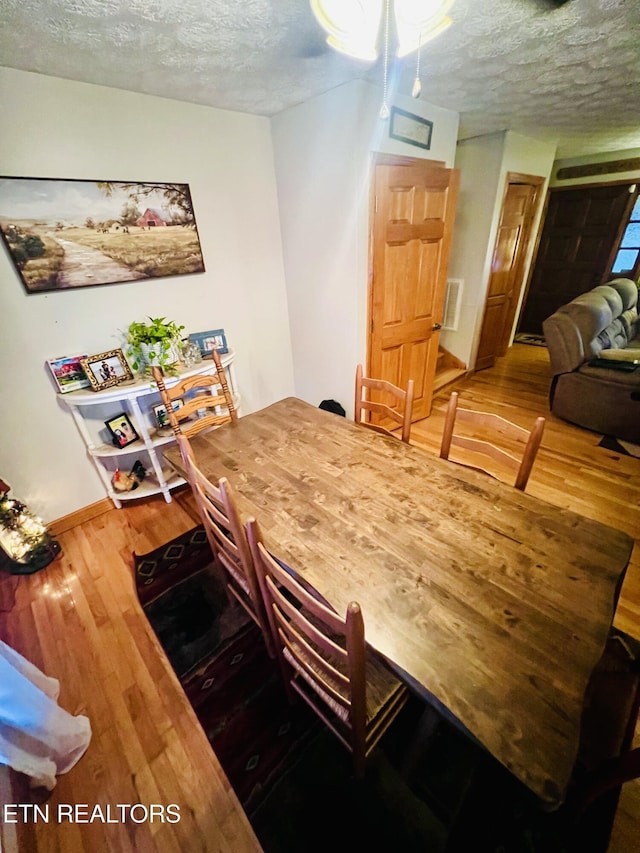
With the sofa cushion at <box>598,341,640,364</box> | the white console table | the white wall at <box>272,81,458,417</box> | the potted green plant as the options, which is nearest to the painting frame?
the white console table

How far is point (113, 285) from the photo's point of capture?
2.08m

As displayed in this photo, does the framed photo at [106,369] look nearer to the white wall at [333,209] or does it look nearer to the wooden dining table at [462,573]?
the wooden dining table at [462,573]

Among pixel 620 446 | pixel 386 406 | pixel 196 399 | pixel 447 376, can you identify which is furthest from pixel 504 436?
pixel 447 376

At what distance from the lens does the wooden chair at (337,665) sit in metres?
0.73

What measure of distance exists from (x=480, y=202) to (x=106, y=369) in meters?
3.87

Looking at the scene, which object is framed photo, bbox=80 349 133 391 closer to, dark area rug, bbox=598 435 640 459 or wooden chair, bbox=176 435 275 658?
wooden chair, bbox=176 435 275 658

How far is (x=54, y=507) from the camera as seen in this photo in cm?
218

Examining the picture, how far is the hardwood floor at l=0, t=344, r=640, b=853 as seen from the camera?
1041 millimetres

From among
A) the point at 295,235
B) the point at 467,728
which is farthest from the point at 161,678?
the point at 295,235

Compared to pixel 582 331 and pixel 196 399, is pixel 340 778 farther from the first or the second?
pixel 582 331

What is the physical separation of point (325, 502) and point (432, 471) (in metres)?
0.46

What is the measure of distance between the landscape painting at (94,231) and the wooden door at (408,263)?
4.34 feet

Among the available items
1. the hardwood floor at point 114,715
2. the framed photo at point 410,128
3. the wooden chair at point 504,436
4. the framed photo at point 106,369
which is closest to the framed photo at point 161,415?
the framed photo at point 106,369

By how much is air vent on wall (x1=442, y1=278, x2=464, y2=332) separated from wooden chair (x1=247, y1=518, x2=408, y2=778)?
388cm
